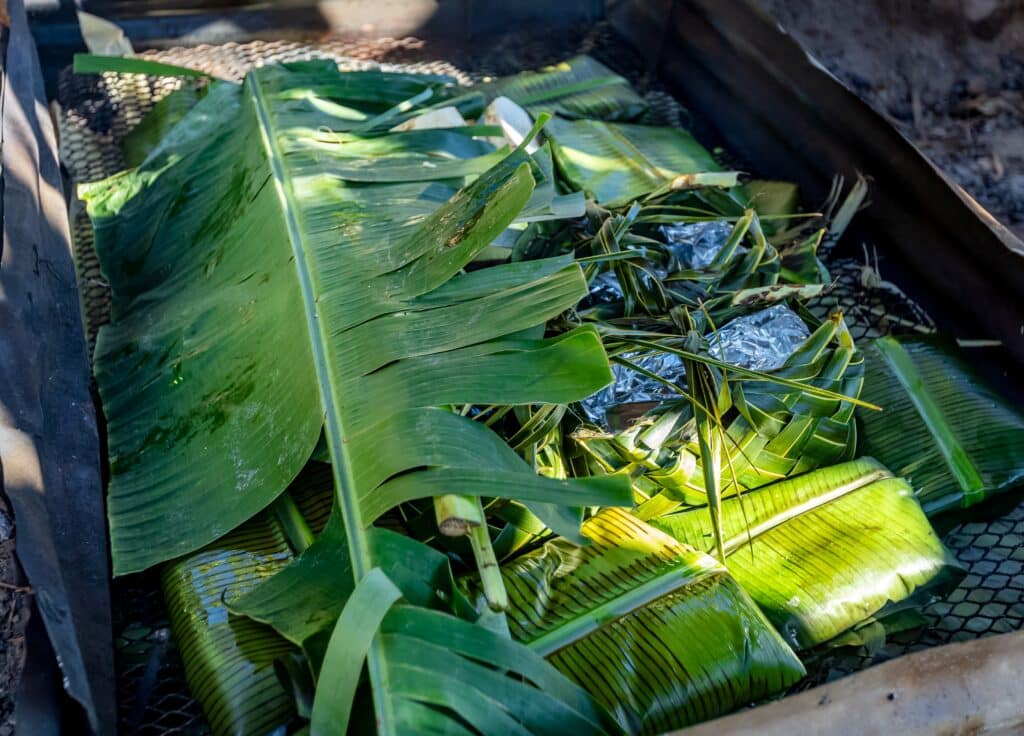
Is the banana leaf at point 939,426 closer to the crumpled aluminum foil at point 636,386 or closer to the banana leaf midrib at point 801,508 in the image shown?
the banana leaf midrib at point 801,508

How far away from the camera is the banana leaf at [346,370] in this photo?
1.14m

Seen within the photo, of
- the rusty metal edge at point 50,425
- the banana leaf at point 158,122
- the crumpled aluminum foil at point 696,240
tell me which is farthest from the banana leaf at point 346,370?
the crumpled aluminum foil at point 696,240

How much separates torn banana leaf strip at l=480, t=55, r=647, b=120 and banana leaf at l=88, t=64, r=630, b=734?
72cm

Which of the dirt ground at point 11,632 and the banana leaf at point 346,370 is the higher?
the banana leaf at point 346,370

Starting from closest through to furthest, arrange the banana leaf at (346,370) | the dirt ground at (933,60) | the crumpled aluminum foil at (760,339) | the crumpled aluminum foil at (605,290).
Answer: the banana leaf at (346,370), the crumpled aluminum foil at (760,339), the crumpled aluminum foil at (605,290), the dirt ground at (933,60)

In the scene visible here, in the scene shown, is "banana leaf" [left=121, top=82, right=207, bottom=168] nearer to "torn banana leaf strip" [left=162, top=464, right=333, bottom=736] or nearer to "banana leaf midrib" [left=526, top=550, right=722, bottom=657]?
"torn banana leaf strip" [left=162, top=464, right=333, bottom=736]

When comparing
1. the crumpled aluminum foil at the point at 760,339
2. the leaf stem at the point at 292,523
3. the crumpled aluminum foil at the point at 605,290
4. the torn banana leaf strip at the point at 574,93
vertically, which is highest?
the torn banana leaf strip at the point at 574,93

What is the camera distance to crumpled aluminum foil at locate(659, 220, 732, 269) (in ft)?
6.78

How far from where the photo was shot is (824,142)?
251 centimetres

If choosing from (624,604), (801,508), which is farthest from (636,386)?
(624,604)

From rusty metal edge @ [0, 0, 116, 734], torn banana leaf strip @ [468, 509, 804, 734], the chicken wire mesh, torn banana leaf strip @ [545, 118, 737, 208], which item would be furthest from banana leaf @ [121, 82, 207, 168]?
torn banana leaf strip @ [468, 509, 804, 734]

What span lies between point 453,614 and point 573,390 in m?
0.38

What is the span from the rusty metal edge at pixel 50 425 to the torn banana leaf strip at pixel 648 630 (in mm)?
673

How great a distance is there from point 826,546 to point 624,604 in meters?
0.47
